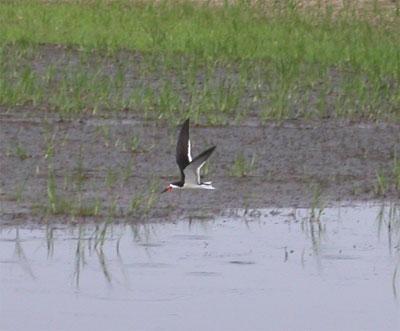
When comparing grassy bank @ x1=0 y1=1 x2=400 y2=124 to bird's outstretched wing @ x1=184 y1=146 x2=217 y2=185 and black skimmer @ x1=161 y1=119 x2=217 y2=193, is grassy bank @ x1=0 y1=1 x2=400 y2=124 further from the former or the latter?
bird's outstretched wing @ x1=184 y1=146 x2=217 y2=185

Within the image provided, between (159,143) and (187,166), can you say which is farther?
(159,143)

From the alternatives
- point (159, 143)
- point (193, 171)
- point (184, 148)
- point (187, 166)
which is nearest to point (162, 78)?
point (159, 143)

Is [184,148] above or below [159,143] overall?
above

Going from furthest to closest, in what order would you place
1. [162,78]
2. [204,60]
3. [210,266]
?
1. [204,60]
2. [162,78]
3. [210,266]

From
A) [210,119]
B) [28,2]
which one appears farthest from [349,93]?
[28,2]

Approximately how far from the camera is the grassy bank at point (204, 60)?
14.1 meters

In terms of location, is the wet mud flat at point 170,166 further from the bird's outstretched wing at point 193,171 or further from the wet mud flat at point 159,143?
the bird's outstretched wing at point 193,171

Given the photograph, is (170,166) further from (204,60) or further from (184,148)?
(204,60)

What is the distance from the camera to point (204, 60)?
16031 mm

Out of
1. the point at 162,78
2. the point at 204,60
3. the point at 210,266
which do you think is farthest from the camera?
the point at 204,60

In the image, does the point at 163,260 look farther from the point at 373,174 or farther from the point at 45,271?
the point at 373,174

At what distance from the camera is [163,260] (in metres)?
9.41

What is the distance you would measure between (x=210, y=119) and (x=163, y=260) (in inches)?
165

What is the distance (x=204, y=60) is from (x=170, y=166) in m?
4.17
